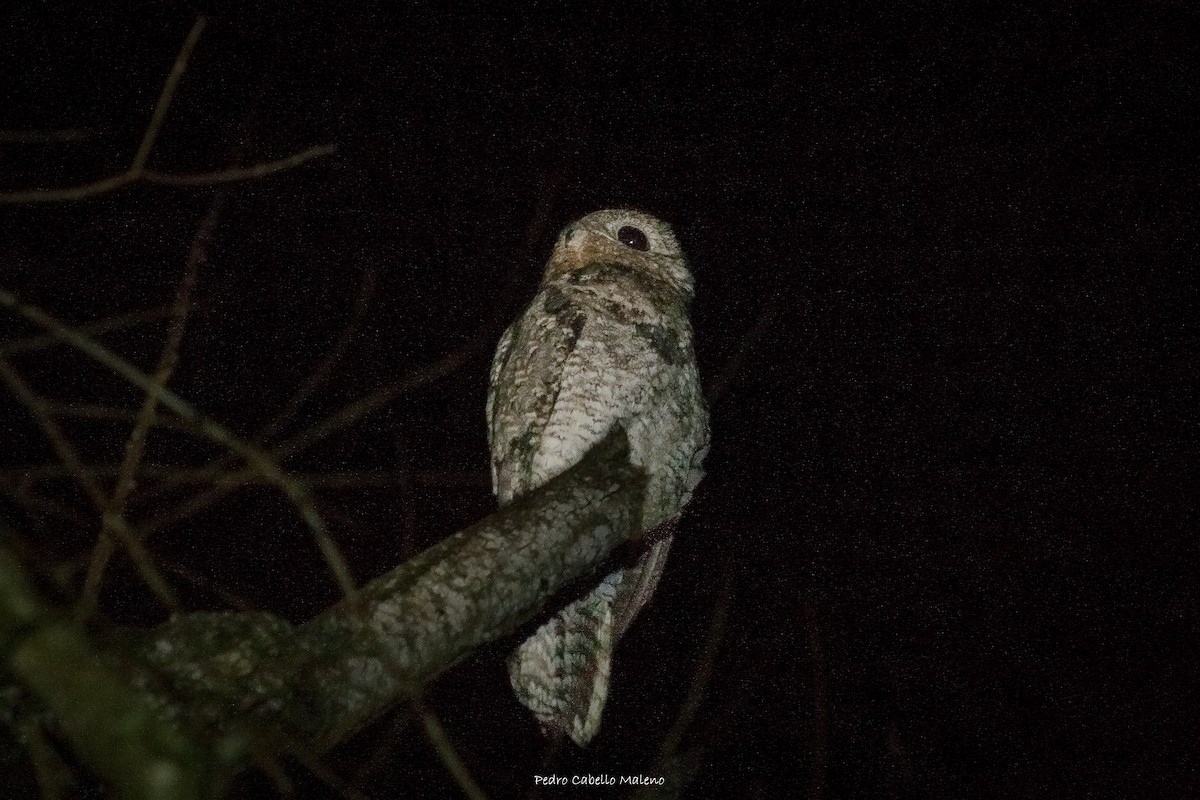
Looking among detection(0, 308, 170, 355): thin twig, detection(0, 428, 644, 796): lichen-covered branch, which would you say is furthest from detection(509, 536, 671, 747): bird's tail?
detection(0, 308, 170, 355): thin twig

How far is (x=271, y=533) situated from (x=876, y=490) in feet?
22.2

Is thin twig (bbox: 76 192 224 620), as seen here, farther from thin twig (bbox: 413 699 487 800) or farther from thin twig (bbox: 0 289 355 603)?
thin twig (bbox: 413 699 487 800)

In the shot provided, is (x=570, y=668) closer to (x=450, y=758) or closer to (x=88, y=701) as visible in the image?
(x=450, y=758)

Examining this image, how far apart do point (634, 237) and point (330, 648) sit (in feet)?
7.72

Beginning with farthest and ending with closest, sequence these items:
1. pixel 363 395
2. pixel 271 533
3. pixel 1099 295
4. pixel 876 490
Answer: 1. pixel 271 533
2. pixel 363 395
3. pixel 876 490
4. pixel 1099 295

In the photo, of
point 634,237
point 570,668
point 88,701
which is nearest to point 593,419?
point 570,668

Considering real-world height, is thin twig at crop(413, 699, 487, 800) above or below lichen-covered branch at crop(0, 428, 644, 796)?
below

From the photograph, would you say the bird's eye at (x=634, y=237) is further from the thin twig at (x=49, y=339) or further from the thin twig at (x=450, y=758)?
the thin twig at (x=450, y=758)

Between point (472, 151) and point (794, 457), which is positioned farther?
point (794, 457)

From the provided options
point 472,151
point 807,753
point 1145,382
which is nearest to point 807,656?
point 807,753

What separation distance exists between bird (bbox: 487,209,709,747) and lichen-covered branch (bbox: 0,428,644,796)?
91cm

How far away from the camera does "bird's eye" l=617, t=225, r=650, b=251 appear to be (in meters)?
2.83

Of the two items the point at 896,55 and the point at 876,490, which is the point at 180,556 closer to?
the point at 876,490

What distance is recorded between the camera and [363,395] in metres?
6.80
